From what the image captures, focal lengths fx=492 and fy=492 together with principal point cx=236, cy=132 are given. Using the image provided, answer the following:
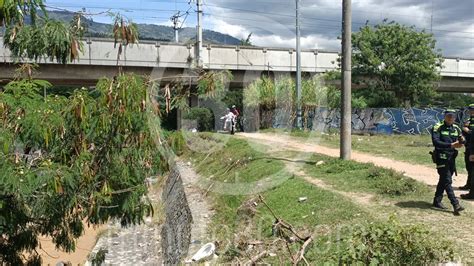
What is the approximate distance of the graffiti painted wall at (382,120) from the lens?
26.2 meters

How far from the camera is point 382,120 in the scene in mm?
27031

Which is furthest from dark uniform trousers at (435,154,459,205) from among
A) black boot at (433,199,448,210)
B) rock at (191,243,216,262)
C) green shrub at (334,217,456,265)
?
rock at (191,243,216,262)

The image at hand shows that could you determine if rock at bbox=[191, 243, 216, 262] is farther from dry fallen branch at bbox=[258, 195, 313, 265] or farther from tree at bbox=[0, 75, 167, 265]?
tree at bbox=[0, 75, 167, 265]

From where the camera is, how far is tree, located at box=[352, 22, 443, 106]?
27.6 m

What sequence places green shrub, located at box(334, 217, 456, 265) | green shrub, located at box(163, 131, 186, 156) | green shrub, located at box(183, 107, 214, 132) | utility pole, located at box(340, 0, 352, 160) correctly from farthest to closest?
green shrub, located at box(183, 107, 214, 132)
utility pole, located at box(340, 0, 352, 160)
green shrub, located at box(334, 217, 456, 265)
green shrub, located at box(163, 131, 186, 156)

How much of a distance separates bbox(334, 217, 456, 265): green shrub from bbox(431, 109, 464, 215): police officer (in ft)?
8.21

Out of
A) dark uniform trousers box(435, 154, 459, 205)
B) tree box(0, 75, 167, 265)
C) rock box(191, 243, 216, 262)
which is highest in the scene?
tree box(0, 75, 167, 265)

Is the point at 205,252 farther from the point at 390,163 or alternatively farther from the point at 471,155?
the point at 390,163

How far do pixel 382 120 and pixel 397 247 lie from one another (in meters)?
23.3

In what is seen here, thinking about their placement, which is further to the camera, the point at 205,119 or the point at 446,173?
the point at 205,119

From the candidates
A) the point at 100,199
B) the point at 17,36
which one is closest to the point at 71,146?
the point at 100,199

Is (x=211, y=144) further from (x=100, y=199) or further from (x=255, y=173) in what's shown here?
(x=100, y=199)

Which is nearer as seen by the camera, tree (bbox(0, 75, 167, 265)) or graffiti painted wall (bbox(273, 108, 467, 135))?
tree (bbox(0, 75, 167, 265))

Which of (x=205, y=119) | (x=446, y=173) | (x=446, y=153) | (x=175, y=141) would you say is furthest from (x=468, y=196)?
(x=205, y=119)
